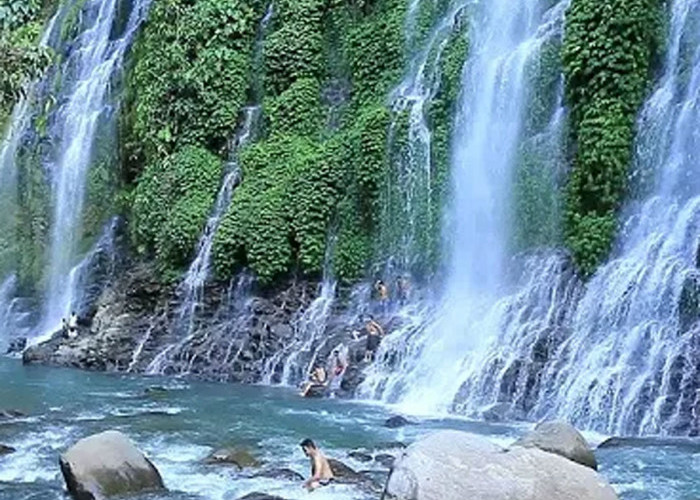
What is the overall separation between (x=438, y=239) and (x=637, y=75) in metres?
5.93

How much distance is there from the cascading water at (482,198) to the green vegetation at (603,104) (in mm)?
1155

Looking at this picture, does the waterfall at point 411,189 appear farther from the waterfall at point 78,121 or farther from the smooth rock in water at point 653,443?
the waterfall at point 78,121

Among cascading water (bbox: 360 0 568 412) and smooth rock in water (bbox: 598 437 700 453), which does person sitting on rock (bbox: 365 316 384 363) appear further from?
smooth rock in water (bbox: 598 437 700 453)

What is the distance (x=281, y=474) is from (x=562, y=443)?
369 cm

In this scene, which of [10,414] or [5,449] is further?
[10,414]

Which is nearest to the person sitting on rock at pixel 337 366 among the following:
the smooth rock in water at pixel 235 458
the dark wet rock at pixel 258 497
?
→ the smooth rock in water at pixel 235 458

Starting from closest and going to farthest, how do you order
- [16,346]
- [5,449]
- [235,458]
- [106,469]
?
[106,469] < [235,458] < [5,449] < [16,346]

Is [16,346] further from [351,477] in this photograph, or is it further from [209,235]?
[351,477]

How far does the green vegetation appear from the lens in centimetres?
2156

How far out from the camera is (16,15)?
1212 cm

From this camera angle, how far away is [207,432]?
17812 millimetres

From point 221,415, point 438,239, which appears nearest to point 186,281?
point 438,239

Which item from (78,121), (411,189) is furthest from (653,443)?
(78,121)

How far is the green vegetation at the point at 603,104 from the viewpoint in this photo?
21562 millimetres
